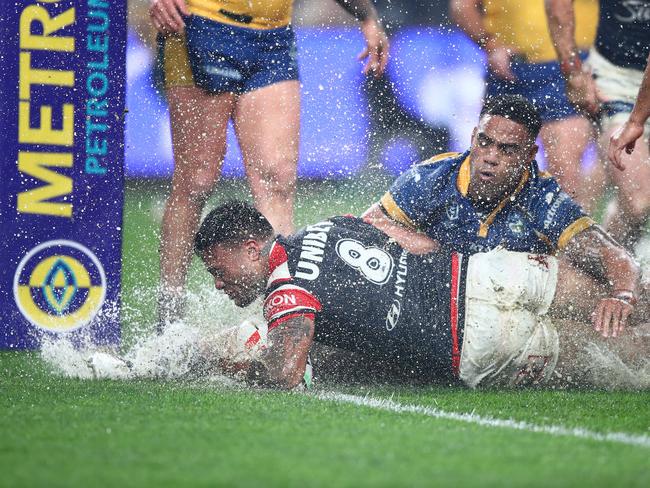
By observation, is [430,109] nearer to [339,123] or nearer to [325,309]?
[339,123]

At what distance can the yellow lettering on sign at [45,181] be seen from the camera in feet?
18.8

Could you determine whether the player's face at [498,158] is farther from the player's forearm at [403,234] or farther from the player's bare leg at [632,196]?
the player's bare leg at [632,196]

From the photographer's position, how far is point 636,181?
6.71 metres

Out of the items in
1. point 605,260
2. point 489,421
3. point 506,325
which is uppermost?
point 605,260

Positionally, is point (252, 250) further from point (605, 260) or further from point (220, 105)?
point (605, 260)

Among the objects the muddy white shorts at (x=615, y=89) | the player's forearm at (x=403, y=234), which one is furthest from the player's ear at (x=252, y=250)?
the muddy white shorts at (x=615, y=89)

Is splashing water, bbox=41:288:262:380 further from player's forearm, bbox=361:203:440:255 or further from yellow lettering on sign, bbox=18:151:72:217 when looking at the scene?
player's forearm, bbox=361:203:440:255

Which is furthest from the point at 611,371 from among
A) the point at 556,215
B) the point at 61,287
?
the point at 61,287

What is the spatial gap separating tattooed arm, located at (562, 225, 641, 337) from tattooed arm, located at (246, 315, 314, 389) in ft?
3.98

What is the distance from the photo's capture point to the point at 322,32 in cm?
1055

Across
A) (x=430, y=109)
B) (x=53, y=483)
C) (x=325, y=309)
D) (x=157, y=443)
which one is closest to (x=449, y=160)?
(x=325, y=309)

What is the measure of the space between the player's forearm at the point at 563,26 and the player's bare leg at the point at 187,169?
1836 millimetres

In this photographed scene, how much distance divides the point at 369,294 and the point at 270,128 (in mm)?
1481

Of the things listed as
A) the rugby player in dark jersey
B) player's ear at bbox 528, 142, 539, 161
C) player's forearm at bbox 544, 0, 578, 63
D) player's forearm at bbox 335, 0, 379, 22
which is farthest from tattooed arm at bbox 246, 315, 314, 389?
player's forearm at bbox 544, 0, 578, 63
